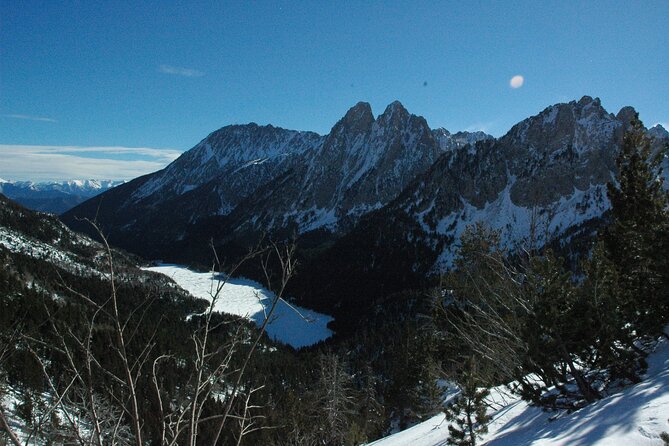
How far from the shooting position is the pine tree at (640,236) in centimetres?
1134

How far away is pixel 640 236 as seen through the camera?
1293 centimetres

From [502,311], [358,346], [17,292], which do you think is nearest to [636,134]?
[502,311]

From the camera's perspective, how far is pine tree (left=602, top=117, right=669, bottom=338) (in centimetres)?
1134

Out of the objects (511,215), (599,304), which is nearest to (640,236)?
(599,304)

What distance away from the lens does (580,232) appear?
136125 millimetres

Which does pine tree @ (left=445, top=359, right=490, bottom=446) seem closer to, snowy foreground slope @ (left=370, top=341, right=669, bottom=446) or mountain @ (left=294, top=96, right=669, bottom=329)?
snowy foreground slope @ (left=370, top=341, right=669, bottom=446)

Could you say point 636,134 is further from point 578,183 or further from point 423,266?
point 578,183

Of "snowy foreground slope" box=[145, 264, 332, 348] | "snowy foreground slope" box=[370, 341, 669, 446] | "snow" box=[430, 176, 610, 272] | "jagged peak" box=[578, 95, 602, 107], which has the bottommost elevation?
"snowy foreground slope" box=[145, 264, 332, 348]

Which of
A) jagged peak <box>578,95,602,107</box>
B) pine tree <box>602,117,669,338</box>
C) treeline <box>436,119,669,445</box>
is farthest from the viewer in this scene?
jagged peak <box>578,95,602,107</box>

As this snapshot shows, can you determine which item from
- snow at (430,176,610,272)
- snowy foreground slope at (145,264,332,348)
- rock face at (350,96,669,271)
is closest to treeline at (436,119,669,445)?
snowy foreground slope at (145,264,332,348)

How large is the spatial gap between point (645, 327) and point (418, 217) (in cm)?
18055

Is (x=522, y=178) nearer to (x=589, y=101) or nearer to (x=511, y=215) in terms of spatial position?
(x=511, y=215)

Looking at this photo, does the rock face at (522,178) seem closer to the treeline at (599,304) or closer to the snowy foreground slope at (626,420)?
the treeline at (599,304)

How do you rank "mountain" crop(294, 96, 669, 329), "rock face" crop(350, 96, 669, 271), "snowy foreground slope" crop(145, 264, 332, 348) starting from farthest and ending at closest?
"rock face" crop(350, 96, 669, 271), "mountain" crop(294, 96, 669, 329), "snowy foreground slope" crop(145, 264, 332, 348)
